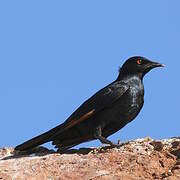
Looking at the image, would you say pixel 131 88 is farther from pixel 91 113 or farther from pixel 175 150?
pixel 175 150

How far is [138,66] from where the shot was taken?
11.0 metres

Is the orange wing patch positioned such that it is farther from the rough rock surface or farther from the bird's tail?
the rough rock surface

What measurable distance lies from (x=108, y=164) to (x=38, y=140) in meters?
1.91

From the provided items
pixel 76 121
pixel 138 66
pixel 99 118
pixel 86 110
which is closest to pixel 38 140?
pixel 76 121

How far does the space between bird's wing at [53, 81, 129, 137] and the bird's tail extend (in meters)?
0.09

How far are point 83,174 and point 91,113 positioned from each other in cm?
213

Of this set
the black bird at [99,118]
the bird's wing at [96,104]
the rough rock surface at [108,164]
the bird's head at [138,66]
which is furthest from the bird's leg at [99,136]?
the bird's head at [138,66]

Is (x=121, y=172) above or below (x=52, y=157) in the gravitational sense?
below

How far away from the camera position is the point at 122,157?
8.44 meters

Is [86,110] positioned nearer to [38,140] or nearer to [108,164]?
[38,140]

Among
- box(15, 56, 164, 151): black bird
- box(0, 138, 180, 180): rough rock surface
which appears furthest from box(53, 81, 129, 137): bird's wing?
box(0, 138, 180, 180): rough rock surface

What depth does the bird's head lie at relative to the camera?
10.9 metres

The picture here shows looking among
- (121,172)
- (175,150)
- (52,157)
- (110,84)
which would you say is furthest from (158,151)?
(110,84)

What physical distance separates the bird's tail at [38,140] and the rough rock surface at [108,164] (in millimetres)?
516
